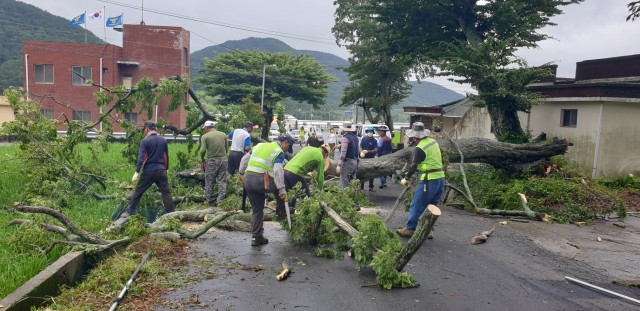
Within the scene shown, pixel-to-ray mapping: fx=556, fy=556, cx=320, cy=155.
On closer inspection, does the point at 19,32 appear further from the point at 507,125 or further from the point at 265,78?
the point at 507,125

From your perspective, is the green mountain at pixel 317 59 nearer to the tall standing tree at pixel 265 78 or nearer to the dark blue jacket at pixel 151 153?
the tall standing tree at pixel 265 78

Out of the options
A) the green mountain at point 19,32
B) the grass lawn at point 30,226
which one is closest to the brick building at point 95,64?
the green mountain at point 19,32

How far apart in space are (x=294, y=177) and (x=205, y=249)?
6.14ft

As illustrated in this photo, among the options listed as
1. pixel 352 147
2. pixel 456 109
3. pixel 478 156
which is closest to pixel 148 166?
pixel 352 147

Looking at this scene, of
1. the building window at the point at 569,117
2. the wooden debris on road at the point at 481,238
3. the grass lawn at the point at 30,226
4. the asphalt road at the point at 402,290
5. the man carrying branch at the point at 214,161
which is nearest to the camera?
the asphalt road at the point at 402,290

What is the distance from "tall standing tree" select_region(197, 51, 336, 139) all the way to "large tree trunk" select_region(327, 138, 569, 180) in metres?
23.0

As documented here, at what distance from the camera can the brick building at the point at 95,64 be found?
132ft

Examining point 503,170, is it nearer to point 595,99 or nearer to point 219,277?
point 595,99

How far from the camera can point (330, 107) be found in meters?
108

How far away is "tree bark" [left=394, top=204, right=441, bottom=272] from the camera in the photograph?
610cm

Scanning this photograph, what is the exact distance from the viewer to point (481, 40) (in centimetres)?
1962

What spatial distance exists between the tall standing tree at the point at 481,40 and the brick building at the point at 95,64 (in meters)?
23.9

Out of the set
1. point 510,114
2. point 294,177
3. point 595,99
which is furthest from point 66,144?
point 595,99

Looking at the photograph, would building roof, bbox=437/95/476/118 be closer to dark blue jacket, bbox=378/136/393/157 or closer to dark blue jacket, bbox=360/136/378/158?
dark blue jacket, bbox=378/136/393/157
